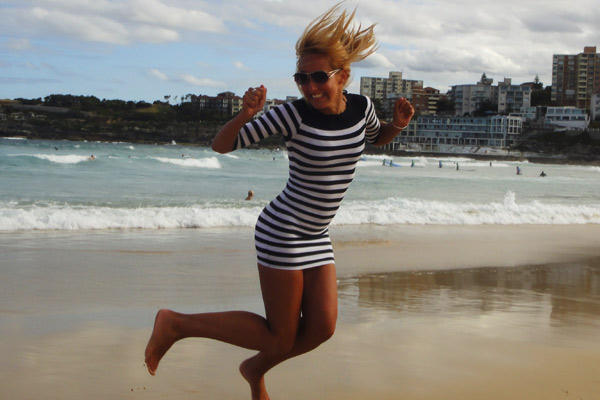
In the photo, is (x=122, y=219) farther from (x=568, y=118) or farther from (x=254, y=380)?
(x=568, y=118)

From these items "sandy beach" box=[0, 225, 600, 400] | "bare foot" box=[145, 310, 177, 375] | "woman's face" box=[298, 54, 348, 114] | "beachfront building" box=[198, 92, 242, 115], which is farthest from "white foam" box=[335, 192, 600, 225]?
"beachfront building" box=[198, 92, 242, 115]

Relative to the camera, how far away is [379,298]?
6.25 meters

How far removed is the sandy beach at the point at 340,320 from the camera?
379 cm

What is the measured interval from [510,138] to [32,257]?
13662cm

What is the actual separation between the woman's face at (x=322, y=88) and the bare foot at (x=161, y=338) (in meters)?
1.09

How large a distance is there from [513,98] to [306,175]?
546ft

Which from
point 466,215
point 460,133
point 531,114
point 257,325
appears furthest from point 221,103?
point 257,325

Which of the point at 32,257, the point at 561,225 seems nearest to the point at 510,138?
the point at 561,225

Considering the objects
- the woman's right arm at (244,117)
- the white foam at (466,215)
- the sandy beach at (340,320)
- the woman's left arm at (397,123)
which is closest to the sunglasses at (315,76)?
the woman's right arm at (244,117)

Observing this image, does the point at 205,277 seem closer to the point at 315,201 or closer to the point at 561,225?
the point at 315,201

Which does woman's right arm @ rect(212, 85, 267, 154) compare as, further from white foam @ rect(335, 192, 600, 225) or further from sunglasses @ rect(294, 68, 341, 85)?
white foam @ rect(335, 192, 600, 225)

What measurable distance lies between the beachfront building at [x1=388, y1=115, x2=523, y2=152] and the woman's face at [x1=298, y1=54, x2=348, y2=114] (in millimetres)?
131368

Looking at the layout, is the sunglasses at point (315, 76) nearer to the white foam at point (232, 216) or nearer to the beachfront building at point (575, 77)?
the white foam at point (232, 216)

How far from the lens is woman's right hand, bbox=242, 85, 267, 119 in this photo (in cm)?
265
